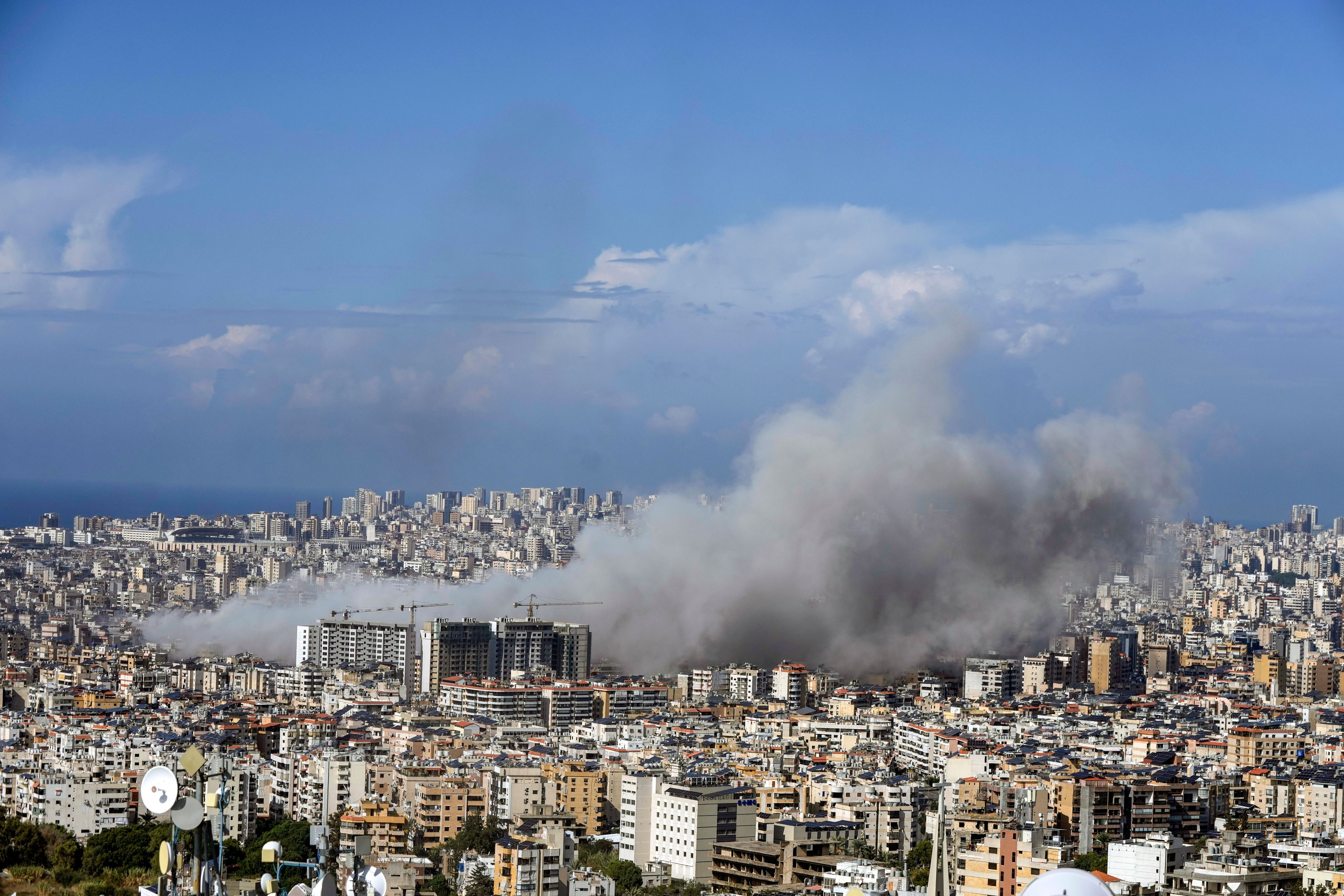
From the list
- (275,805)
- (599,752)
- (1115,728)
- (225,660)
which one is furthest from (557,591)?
(275,805)

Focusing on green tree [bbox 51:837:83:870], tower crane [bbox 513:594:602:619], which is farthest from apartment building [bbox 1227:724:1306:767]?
tower crane [bbox 513:594:602:619]

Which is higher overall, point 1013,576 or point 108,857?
point 1013,576

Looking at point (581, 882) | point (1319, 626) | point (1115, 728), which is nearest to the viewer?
point (581, 882)

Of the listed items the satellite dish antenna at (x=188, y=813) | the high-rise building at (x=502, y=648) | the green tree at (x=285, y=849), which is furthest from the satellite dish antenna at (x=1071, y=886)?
the high-rise building at (x=502, y=648)

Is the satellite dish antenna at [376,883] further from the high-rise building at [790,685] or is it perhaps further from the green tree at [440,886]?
the high-rise building at [790,685]

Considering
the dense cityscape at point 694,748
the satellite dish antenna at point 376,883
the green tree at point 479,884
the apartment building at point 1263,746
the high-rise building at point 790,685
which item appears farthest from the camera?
the high-rise building at point 790,685

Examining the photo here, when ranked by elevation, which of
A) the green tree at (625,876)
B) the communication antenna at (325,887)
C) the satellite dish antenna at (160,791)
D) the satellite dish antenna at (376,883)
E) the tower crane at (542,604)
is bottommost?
the green tree at (625,876)

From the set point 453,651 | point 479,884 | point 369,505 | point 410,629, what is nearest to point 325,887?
point 479,884

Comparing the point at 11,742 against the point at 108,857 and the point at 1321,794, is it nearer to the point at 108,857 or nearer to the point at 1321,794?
the point at 108,857

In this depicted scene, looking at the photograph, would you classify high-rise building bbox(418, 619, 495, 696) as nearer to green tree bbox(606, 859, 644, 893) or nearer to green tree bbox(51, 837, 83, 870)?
green tree bbox(51, 837, 83, 870)
